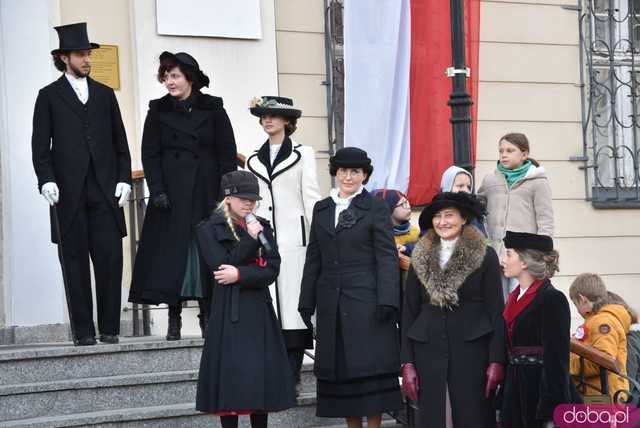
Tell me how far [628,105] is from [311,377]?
5218 mm

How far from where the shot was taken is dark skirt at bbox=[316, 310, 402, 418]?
22.7 ft

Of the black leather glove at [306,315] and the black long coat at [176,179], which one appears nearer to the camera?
the black leather glove at [306,315]

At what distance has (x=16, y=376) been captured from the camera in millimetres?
7348

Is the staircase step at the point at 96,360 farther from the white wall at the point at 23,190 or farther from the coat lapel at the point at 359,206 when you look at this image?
the coat lapel at the point at 359,206

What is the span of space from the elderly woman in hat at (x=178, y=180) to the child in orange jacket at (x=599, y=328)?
7.37 feet

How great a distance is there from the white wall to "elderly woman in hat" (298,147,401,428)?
245 centimetres

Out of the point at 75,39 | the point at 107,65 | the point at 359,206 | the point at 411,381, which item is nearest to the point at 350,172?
the point at 359,206

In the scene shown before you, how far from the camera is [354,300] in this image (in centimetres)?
703

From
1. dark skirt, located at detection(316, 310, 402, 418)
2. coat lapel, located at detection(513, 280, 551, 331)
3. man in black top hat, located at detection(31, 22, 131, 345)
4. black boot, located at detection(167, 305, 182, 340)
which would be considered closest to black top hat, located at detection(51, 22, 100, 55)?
man in black top hat, located at detection(31, 22, 131, 345)

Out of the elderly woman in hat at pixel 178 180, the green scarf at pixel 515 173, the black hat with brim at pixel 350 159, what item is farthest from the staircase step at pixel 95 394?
the green scarf at pixel 515 173

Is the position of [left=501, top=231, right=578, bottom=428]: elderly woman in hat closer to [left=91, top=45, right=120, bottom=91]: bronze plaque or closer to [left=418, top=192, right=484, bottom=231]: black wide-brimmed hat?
[left=418, top=192, right=484, bottom=231]: black wide-brimmed hat

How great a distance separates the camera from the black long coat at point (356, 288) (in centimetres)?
696

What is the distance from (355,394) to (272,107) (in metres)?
1.78

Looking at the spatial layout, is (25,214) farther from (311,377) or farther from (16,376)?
(311,377)
